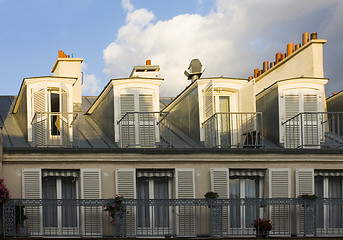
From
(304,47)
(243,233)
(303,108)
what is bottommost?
(243,233)

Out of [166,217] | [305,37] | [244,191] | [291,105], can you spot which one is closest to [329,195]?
[244,191]

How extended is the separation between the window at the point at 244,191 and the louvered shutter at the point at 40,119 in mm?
5549

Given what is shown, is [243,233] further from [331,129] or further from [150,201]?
[331,129]

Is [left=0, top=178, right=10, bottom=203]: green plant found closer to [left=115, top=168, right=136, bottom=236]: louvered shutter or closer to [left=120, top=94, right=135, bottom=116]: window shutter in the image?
[left=115, top=168, right=136, bottom=236]: louvered shutter

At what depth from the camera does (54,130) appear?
84.0 feet

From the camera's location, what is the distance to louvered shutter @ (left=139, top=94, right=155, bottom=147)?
84.3ft

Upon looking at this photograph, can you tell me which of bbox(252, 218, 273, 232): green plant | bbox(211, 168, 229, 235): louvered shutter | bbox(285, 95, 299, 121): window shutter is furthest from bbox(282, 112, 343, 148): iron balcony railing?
bbox(252, 218, 273, 232): green plant

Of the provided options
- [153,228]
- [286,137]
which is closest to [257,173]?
[286,137]

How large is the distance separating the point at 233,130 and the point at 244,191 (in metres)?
2.10

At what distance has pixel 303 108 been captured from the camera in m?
27.1

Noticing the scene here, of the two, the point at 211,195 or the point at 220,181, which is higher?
the point at 220,181

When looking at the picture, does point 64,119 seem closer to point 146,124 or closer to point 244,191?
point 146,124

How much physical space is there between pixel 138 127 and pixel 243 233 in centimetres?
459

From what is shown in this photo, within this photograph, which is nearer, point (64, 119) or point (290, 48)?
point (64, 119)
